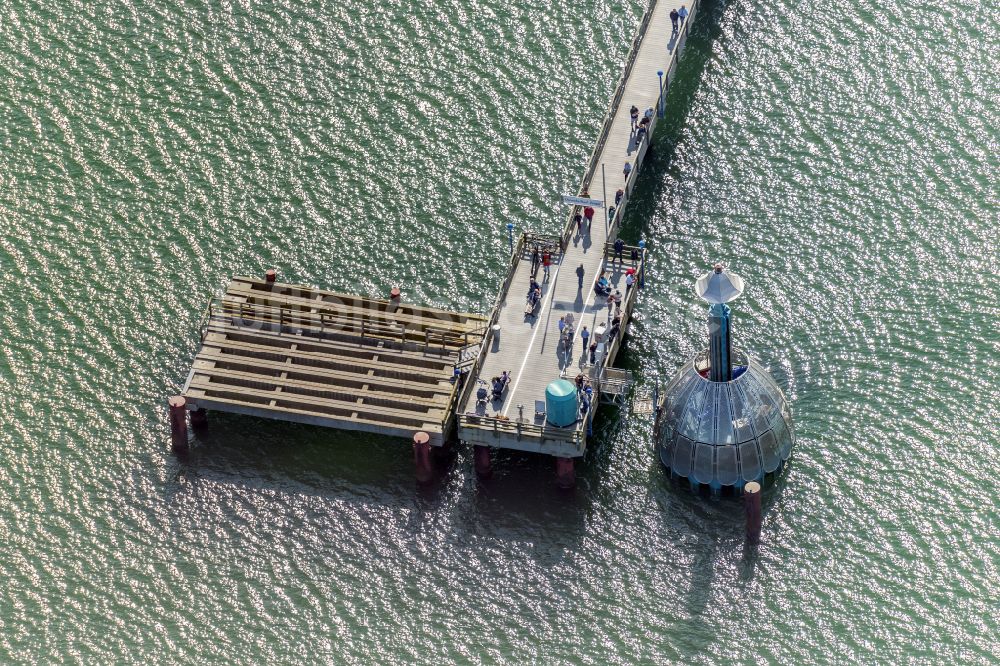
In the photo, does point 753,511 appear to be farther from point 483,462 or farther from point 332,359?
point 332,359

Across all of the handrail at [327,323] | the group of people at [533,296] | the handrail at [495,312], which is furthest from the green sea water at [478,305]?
the group of people at [533,296]

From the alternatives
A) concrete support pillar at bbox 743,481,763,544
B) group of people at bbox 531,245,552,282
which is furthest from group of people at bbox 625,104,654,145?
concrete support pillar at bbox 743,481,763,544

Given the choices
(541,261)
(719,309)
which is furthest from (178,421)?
(719,309)

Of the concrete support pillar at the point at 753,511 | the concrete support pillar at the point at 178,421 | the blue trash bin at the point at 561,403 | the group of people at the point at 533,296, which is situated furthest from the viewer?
the group of people at the point at 533,296

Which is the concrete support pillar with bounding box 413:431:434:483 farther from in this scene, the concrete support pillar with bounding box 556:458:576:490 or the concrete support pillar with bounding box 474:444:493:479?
the concrete support pillar with bounding box 556:458:576:490

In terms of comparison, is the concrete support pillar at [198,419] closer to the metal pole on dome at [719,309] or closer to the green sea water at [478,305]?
the green sea water at [478,305]
